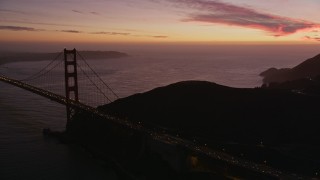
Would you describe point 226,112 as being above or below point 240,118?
above

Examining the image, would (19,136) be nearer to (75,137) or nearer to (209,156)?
(75,137)

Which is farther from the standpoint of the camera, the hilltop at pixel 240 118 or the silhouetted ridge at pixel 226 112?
the silhouetted ridge at pixel 226 112

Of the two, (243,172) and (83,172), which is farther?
(83,172)

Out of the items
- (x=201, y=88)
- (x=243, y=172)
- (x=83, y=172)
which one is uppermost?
(x=201, y=88)

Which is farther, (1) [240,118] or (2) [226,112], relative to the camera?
(2) [226,112]

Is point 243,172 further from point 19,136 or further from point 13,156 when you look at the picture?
point 19,136

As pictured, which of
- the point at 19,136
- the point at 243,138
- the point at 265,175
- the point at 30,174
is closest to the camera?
the point at 265,175

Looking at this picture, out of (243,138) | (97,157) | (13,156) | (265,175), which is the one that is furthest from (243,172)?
(13,156)

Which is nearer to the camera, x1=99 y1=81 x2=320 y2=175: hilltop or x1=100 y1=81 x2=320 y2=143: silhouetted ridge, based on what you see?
x1=99 y1=81 x2=320 y2=175: hilltop

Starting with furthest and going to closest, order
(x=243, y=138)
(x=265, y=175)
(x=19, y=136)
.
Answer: (x=19, y=136)
(x=243, y=138)
(x=265, y=175)

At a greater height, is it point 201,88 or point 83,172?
point 201,88
